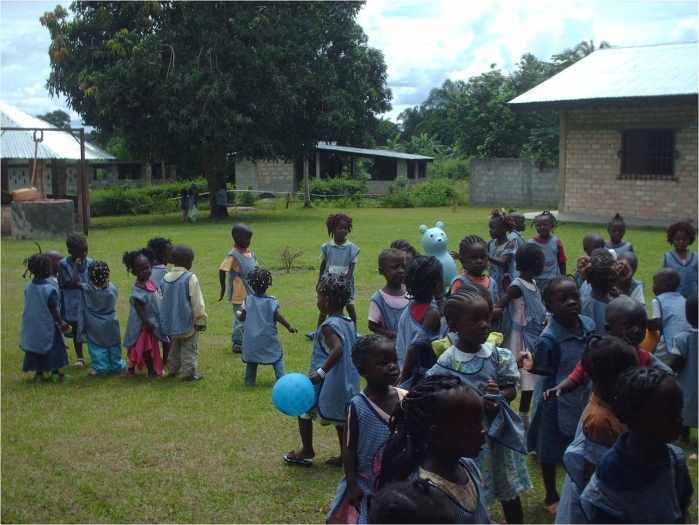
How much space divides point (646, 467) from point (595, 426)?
636 millimetres

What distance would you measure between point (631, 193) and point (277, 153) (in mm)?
11128

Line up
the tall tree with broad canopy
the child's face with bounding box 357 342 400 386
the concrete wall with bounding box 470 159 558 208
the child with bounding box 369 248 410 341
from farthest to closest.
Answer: the concrete wall with bounding box 470 159 558 208, the tall tree with broad canopy, the child with bounding box 369 248 410 341, the child's face with bounding box 357 342 400 386

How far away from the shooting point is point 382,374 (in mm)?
3379

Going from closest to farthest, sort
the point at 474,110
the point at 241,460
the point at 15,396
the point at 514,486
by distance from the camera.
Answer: the point at 514,486 → the point at 241,460 → the point at 15,396 → the point at 474,110

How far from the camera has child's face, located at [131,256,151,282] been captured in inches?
281

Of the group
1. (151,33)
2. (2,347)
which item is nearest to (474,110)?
(151,33)

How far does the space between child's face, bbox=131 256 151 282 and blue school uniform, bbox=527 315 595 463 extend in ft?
13.9

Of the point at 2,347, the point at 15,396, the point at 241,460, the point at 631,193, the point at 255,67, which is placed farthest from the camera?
the point at 255,67

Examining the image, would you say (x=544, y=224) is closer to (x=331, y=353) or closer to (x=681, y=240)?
(x=681, y=240)

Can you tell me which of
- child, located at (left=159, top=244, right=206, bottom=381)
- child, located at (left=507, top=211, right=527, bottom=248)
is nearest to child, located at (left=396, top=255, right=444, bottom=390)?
child, located at (left=507, top=211, right=527, bottom=248)

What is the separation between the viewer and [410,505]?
6.59ft

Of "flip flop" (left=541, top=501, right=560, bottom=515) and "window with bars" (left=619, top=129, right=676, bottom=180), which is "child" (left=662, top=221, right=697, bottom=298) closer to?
"flip flop" (left=541, top=501, right=560, bottom=515)

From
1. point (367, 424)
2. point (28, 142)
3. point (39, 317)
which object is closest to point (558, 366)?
point (367, 424)

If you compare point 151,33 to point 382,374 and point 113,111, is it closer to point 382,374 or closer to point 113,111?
point 113,111
